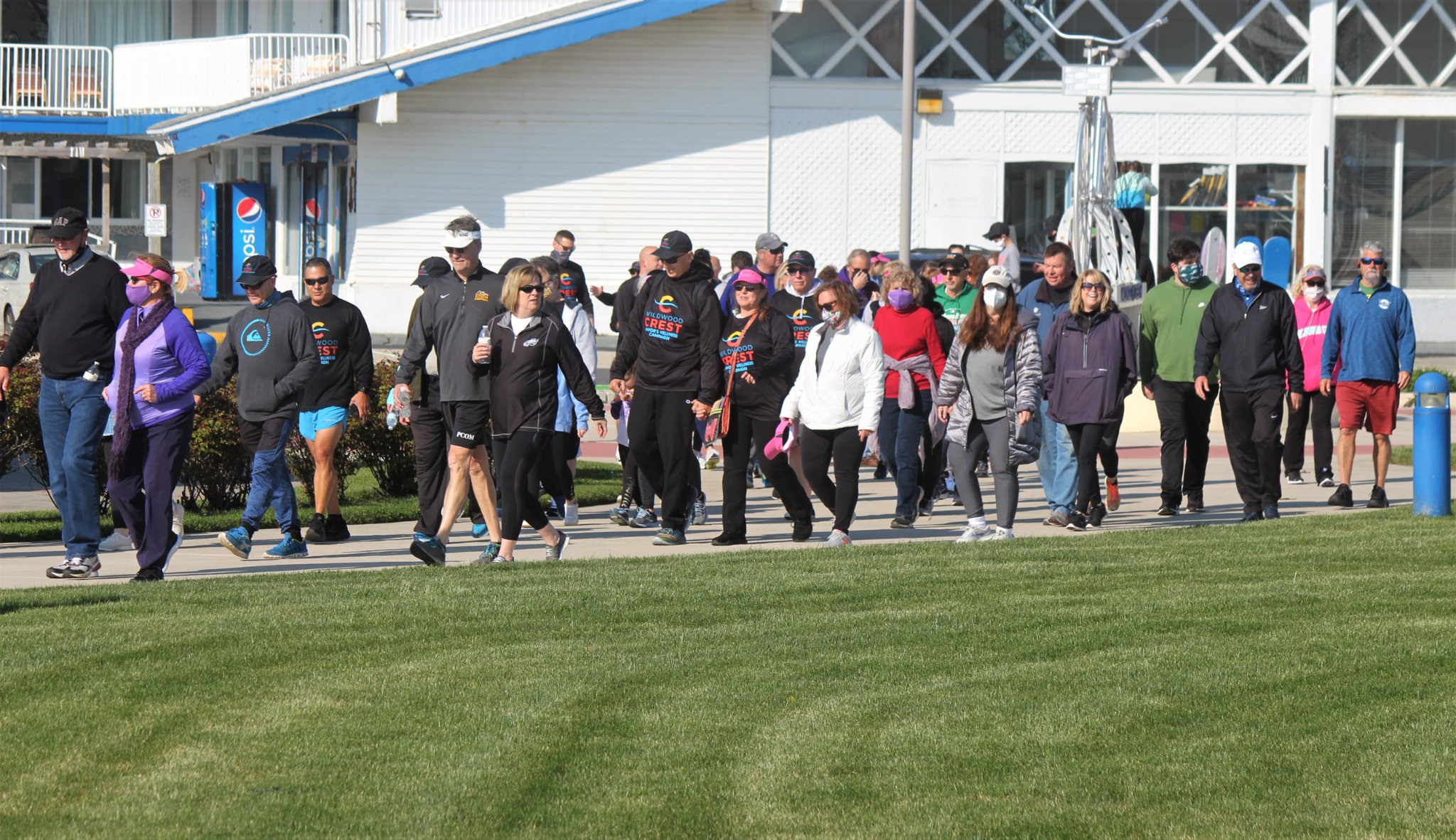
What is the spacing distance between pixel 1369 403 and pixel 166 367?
8.75m

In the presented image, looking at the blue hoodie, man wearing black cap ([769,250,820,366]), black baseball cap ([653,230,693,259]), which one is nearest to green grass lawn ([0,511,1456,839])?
black baseball cap ([653,230,693,259])

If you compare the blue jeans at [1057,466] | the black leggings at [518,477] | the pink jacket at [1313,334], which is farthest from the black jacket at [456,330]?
the pink jacket at [1313,334]

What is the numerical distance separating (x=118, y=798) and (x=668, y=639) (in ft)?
9.85

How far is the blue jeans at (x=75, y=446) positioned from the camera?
10.4 m

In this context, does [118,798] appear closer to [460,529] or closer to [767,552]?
[767,552]

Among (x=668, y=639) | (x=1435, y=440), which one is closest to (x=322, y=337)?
(x=668, y=639)

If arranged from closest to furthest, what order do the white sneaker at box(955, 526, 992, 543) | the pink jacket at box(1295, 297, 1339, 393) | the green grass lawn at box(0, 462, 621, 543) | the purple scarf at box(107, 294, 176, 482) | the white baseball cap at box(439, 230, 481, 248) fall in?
the purple scarf at box(107, 294, 176, 482) → the white baseball cap at box(439, 230, 481, 248) → the white sneaker at box(955, 526, 992, 543) → the green grass lawn at box(0, 462, 621, 543) → the pink jacket at box(1295, 297, 1339, 393)

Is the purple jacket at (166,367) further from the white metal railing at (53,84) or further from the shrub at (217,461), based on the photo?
the white metal railing at (53,84)

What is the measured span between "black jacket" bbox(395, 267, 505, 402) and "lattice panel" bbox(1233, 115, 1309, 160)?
24.5 meters

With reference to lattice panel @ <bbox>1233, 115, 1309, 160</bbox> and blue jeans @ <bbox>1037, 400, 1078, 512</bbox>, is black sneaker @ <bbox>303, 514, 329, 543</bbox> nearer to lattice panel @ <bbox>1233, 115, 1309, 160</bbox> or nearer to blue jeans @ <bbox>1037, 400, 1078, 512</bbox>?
blue jeans @ <bbox>1037, 400, 1078, 512</bbox>

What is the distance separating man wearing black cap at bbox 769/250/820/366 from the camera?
13.4m

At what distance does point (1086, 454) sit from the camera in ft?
42.3

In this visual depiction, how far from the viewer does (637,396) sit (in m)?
12.0

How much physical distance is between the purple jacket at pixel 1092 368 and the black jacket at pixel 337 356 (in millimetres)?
4494
